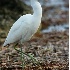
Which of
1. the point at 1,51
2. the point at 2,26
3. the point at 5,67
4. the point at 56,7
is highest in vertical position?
the point at 56,7

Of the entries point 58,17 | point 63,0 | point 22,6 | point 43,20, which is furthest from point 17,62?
point 63,0

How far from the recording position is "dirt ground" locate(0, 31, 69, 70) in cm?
753

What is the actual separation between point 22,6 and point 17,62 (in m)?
5.08

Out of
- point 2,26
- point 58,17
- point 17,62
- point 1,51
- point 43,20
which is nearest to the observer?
point 17,62

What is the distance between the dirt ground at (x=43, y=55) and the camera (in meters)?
7.53

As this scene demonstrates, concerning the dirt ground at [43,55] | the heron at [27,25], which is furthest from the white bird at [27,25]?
the dirt ground at [43,55]

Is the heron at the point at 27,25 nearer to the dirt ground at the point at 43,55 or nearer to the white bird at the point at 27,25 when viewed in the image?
the white bird at the point at 27,25

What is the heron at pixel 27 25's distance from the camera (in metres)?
6.36

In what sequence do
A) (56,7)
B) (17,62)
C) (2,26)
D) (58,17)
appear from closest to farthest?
1. (17,62)
2. (2,26)
3. (58,17)
4. (56,7)

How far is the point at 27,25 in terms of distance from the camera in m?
6.48

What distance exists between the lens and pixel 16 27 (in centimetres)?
661

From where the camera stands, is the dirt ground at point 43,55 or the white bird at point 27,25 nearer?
the white bird at point 27,25

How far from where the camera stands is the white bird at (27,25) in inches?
251

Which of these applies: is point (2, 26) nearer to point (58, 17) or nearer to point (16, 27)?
point (16, 27)
